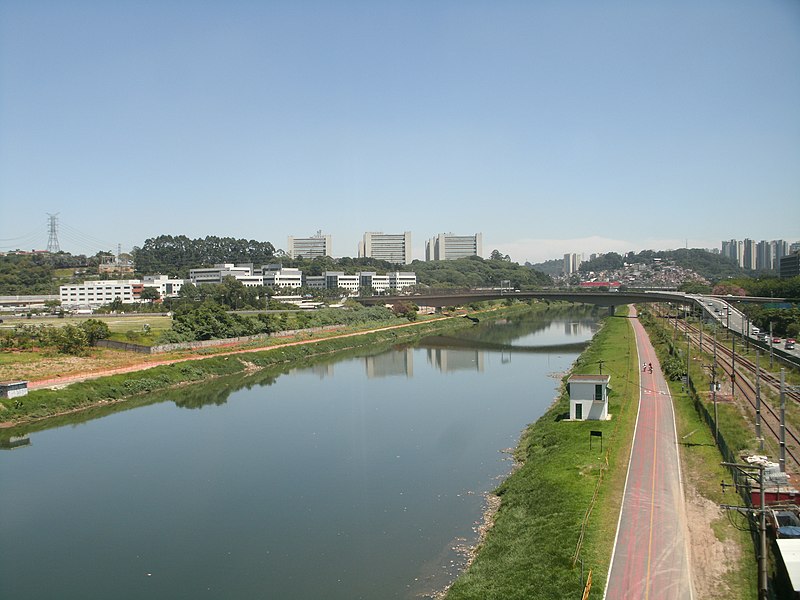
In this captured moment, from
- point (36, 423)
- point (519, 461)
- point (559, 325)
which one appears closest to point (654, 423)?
point (519, 461)

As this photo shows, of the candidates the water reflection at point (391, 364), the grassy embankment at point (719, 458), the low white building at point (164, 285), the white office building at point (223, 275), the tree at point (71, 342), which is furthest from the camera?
the white office building at point (223, 275)

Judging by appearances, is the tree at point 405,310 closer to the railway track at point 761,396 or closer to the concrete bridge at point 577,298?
the concrete bridge at point 577,298

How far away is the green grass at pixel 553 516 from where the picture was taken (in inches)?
320

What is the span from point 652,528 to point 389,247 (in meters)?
107

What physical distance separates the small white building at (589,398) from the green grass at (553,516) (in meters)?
0.34

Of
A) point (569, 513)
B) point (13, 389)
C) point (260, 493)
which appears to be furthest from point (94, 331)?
point (569, 513)

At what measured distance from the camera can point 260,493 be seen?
12859 millimetres

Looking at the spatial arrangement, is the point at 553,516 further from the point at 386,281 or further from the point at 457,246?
the point at 457,246

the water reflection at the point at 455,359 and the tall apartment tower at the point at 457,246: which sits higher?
the tall apartment tower at the point at 457,246

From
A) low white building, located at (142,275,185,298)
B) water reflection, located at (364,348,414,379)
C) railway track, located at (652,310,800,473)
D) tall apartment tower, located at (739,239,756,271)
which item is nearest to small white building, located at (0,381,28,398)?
water reflection, located at (364,348,414,379)

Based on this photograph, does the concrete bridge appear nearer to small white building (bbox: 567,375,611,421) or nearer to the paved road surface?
small white building (bbox: 567,375,611,421)

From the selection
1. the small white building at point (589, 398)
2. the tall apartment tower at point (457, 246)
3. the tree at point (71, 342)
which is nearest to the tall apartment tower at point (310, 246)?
the tall apartment tower at point (457, 246)

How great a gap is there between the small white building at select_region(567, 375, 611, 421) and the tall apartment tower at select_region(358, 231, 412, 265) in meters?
98.9

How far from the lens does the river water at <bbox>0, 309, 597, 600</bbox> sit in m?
9.45
